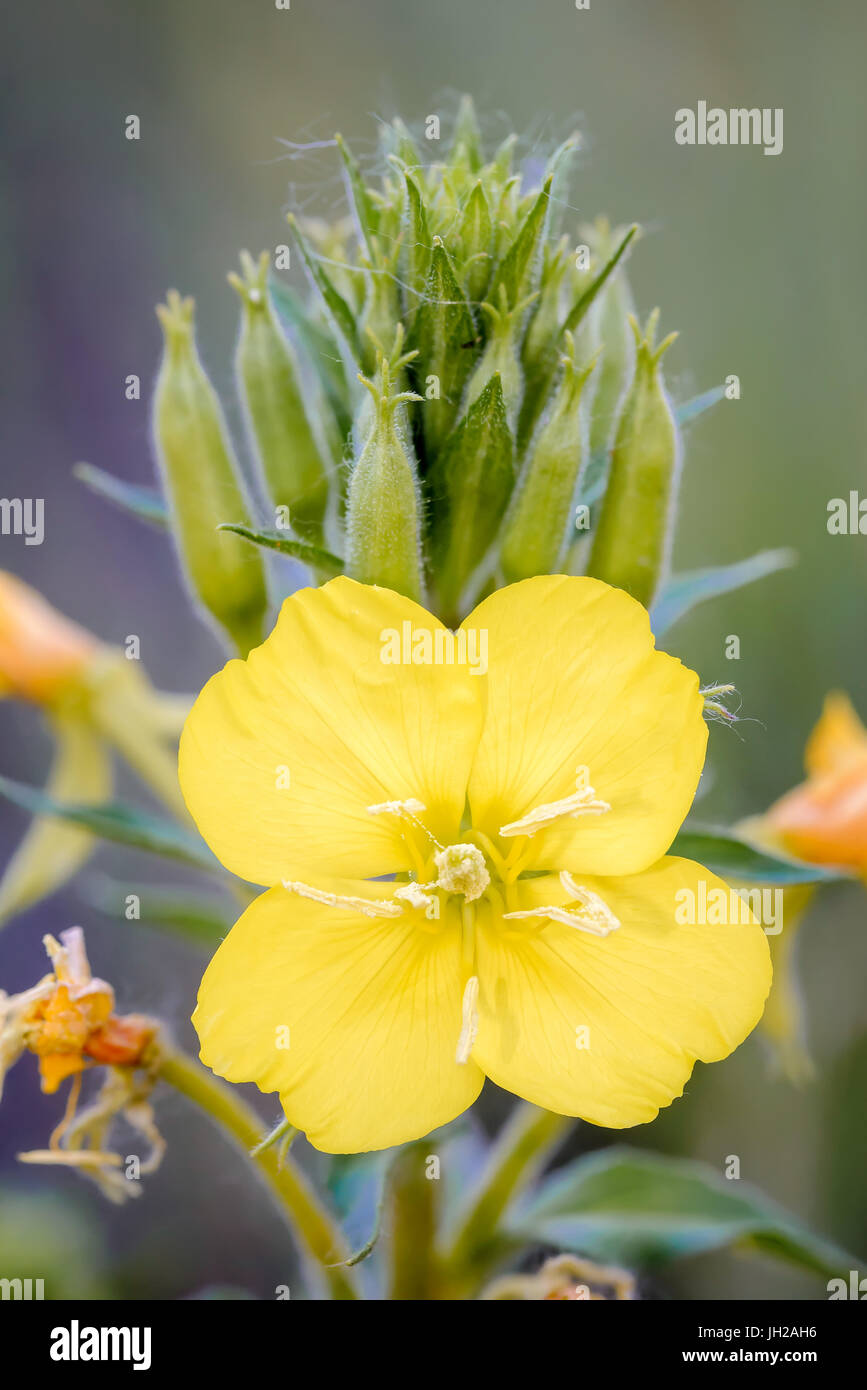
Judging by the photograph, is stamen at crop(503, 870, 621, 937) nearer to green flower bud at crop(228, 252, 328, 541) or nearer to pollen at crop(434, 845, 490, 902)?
pollen at crop(434, 845, 490, 902)

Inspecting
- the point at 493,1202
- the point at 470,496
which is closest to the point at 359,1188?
the point at 493,1202

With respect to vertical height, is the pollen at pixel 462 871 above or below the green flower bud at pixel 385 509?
below

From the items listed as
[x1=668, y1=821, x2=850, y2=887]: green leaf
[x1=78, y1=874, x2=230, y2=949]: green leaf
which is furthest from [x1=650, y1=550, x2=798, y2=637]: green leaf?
[x1=78, y1=874, x2=230, y2=949]: green leaf

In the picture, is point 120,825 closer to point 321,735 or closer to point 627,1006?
point 321,735

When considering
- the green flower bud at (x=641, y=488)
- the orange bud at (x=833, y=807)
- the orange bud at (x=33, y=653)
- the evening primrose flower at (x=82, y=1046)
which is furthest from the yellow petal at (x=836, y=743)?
the orange bud at (x=33, y=653)

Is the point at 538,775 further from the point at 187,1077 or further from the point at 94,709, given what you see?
the point at 94,709

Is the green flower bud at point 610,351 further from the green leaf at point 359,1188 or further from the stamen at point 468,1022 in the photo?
the green leaf at point 359,1188
